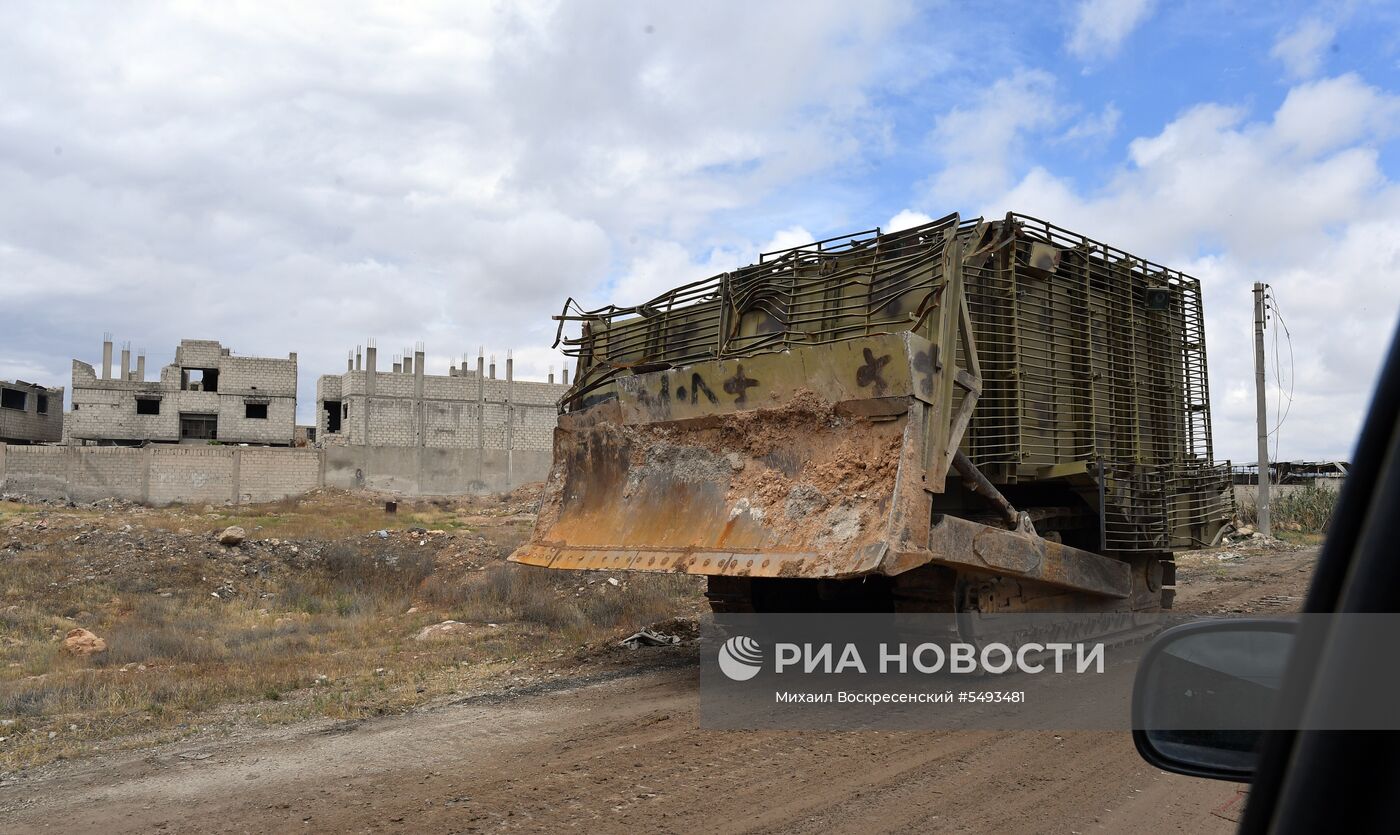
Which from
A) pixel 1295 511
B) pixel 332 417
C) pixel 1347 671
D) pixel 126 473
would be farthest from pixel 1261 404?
→ pixel 332 417

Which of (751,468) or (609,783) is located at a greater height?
(751,468)

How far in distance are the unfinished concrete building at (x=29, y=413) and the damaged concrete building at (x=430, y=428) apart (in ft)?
42.9

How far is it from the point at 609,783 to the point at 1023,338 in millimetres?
4728

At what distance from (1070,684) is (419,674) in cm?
487

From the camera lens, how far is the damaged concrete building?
35.9 metres

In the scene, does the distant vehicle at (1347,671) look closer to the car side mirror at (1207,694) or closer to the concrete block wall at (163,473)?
the car side mirror at (1207,694)

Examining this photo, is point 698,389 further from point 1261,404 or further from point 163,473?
point 163,473

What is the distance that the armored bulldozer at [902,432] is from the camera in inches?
241

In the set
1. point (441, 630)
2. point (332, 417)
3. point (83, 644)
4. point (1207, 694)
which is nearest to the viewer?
point (1207, 694)

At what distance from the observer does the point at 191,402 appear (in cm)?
3931

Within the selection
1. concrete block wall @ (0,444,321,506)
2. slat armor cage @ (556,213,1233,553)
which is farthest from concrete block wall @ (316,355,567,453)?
slat armor cage @ (556,213,1233,553)

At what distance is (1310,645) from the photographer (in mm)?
1008

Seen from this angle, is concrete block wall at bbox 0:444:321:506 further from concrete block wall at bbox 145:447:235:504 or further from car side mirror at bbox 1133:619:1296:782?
car side mirror at bbox 1133:619:1296:782

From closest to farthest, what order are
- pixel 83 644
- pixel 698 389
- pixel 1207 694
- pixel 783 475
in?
pixel 1207 694 < pixel 783 475 < pixel 698 389 < pixel 83 644
